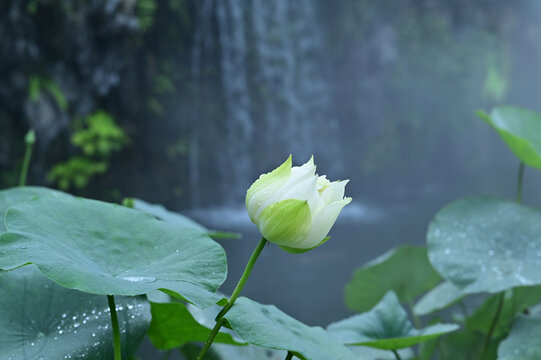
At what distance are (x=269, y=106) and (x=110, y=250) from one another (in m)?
5.66

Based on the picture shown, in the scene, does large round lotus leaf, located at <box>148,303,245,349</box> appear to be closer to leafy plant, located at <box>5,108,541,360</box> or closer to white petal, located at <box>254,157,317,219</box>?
leafy plant, located at <box>5,108,541,360</box>

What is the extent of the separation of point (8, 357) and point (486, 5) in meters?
10.3

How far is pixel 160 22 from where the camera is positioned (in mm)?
4664

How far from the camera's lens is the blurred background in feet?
11.6

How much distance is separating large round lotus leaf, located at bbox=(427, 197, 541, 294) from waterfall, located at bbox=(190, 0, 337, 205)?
4413 mm

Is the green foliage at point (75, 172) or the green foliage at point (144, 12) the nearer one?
the green foliage at point (75, 172)

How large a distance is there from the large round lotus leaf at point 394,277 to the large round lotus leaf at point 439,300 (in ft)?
0.06

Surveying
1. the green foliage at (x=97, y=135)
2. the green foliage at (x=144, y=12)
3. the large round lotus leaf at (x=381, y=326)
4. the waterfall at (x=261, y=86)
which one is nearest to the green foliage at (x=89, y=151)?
the green foliage at (x=97, y=135)

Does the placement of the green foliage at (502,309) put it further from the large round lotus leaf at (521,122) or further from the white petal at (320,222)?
the white petal at (320,222)

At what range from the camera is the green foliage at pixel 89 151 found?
3713 millimetres

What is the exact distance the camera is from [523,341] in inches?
20.5

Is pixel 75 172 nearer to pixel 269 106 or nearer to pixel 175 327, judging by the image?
pixel 269 106

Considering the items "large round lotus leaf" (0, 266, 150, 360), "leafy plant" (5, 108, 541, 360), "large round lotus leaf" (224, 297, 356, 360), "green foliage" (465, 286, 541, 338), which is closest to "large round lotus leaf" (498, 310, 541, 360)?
"leafy plant" (5, 108, 541, 360)

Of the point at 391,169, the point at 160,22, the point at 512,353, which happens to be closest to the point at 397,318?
the point at 512,353
